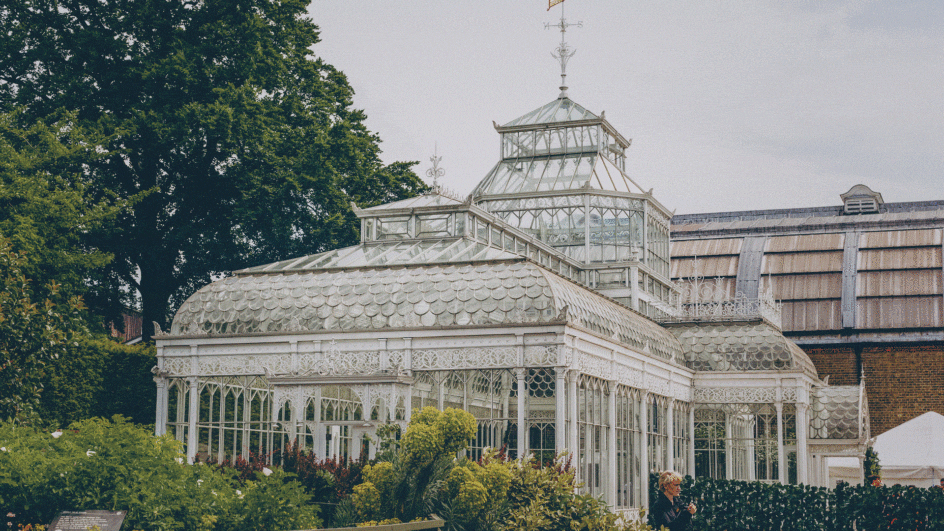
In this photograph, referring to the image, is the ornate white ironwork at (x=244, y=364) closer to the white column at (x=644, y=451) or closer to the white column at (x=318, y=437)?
the white column at (x=318, y=437)

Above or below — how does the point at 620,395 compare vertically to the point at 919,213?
below

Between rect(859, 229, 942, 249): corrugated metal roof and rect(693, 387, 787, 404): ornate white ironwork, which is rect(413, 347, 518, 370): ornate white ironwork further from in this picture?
rect(859, 229, 942, 249): corrugated metal roof

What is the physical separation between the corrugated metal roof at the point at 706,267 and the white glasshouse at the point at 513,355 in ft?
42.2

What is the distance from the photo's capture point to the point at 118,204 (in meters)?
31.2

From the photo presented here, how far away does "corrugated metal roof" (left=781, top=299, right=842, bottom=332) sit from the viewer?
4388cm

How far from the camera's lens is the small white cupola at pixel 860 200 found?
5697 centimetres

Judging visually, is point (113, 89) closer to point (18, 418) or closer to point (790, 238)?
point (18, 418)

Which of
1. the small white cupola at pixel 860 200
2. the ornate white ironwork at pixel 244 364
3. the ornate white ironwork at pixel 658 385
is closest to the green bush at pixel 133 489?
the ornate white ironwork at pixel 244 364

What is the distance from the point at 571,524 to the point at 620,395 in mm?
11333

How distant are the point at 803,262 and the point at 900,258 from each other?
12.8ft

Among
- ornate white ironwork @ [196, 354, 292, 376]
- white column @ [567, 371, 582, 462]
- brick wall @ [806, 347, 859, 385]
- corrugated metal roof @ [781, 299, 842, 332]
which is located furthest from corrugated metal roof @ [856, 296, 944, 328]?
ornate white ironwork @ [196, 354, 292, 376]

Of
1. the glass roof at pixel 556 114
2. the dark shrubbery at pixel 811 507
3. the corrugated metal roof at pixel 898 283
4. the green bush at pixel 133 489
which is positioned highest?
the glass roof at pixel 556 114

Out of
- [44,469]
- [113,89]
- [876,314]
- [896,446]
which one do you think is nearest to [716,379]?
[896,446]

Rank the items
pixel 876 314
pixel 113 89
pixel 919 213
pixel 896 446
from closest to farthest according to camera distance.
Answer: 1. pixel 896 446
2. pixel 113 89
3. pixel 876 314
4. pixel 919 213
